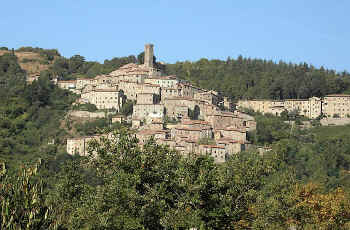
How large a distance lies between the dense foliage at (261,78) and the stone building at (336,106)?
6804 millimetres

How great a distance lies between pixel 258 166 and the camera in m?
30.0

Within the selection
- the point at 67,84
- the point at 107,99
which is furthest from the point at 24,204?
the point at 67,84

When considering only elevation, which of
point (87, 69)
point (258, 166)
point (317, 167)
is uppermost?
point (87, 69)

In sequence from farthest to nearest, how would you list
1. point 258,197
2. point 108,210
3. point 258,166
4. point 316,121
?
point 316,121 → point 258,166 → point 258,197 → point 108,210

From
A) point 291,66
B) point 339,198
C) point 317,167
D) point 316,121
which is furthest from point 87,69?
Answer: point 339,198

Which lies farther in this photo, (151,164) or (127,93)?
(127,93)

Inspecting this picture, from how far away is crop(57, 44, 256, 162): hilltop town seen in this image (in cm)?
7212

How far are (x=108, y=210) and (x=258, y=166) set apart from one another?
29.0 ft

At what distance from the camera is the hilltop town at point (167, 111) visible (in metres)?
72.1

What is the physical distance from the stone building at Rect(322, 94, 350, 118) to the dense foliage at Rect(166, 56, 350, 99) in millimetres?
6804

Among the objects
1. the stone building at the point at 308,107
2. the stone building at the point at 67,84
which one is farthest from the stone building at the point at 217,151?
the stone building at the point at 67,84

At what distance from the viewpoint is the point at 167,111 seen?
8306 cm

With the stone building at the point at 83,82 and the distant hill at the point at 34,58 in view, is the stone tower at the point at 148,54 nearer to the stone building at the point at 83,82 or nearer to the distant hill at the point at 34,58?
the stone building at the point at 83,82

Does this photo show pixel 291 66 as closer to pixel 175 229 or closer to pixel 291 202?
pixel 291 202
